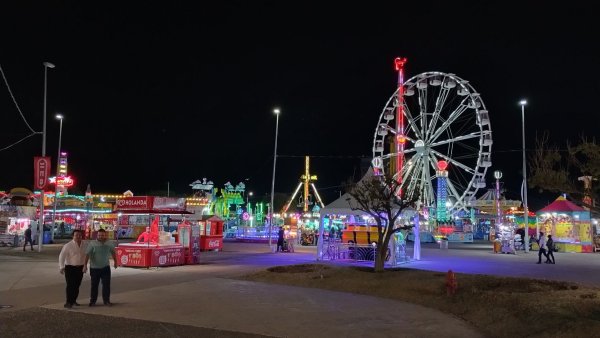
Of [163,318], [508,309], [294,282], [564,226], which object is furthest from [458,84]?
[163,318]

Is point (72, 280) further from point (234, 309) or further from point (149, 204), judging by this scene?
point (149, 204)

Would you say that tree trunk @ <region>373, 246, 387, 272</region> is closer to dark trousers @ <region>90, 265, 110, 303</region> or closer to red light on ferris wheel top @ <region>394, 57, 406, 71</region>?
dark trousers @ <region>90, 265, 110, 303</region>

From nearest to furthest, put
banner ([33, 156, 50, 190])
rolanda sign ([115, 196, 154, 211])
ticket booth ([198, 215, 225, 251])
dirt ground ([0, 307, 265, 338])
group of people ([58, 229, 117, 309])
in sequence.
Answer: dirt ground ([0, 307, 265, 338]) → group of people ([58, 229, 117, 309]) → rolanda sign ([115, 196, 154, 211]) → banner ([33, 156, 50, 190]) → ticket booth ([198, 215, 225, 251])

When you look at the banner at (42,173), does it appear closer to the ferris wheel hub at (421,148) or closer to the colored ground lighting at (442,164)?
the ferris wheel hub at (421,148)

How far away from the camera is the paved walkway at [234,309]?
924cm

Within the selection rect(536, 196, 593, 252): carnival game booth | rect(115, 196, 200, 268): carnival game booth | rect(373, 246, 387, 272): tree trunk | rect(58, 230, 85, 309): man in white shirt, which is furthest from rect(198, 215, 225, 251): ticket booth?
rect(536, 196, 593, 252): carnival game booth

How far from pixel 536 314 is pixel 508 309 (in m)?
0.79

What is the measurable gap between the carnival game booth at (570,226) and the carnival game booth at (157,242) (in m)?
25.3

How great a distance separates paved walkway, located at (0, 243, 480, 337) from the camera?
30.3ft

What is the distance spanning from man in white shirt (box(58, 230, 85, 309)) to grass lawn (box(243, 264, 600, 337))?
20.5 ft

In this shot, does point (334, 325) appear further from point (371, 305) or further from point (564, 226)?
point (564, 226)

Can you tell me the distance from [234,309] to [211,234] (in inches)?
901

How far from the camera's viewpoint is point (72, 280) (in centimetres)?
1088

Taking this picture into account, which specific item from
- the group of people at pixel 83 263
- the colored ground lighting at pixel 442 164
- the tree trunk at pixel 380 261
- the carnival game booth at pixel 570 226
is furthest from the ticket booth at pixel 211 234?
the colored ground lighting at pixel 442 164
